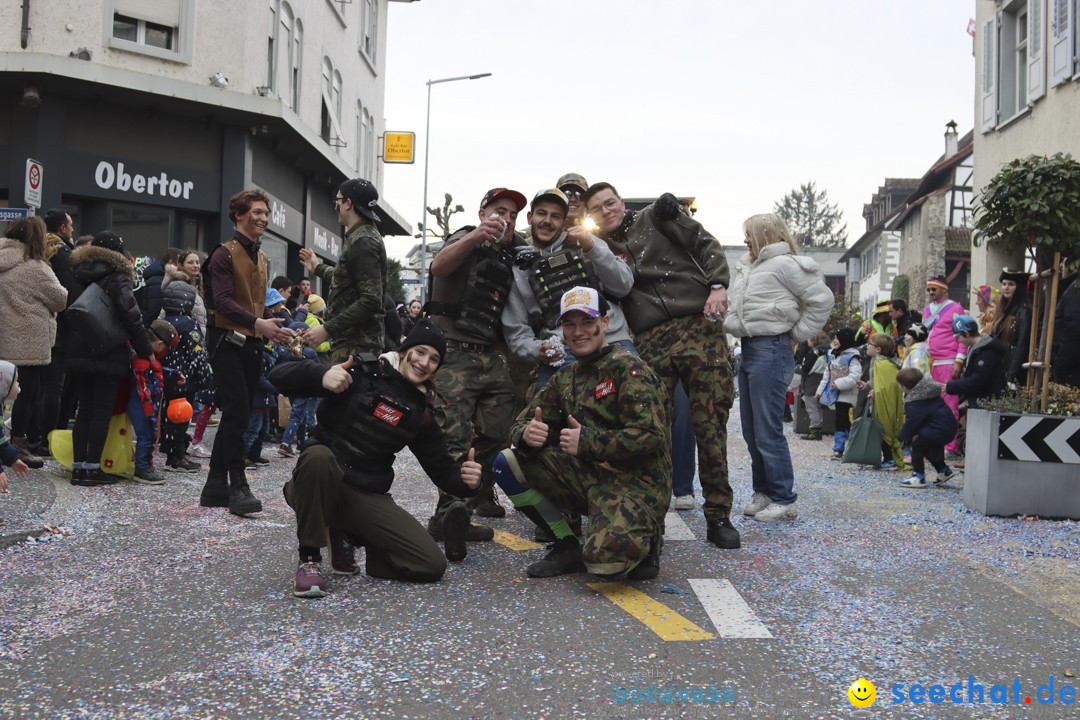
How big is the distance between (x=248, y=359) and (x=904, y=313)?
9.42 meters

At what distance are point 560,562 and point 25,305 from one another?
16.2ft

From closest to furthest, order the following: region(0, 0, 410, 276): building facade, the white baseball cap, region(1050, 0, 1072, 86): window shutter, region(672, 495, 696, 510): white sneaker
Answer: the white baseball cap, region(672, 495, 696, 510): white sneaker, region(1050, 0, 1072, 86): window shutter, region(0, 0, 410, 276): building facade

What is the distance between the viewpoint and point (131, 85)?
16.0 metres

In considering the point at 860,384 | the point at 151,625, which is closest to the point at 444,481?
the point at 151,625

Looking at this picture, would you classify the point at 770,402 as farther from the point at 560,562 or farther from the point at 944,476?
the point at 944,476

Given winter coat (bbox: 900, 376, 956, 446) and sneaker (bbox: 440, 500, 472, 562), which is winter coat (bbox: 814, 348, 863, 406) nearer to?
winter coat (bbox: 900, 376, 956, 446)

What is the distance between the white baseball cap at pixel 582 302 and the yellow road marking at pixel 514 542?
1317mm

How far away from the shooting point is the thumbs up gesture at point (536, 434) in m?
4.55

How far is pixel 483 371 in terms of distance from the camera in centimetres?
538

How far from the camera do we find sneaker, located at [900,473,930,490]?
8.56 m

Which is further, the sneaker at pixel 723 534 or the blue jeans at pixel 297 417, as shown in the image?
the blue jeans at pixel 297 417

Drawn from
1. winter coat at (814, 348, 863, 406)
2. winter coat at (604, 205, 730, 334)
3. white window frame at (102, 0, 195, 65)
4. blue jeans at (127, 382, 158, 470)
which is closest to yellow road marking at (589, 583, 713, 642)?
winter coat at (604, 205, 730, 334)

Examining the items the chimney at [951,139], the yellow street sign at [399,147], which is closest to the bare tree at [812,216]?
the chimney at [951,139]

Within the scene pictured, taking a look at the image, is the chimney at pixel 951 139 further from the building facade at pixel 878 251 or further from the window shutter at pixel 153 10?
the window shutter at pixel 153 10
